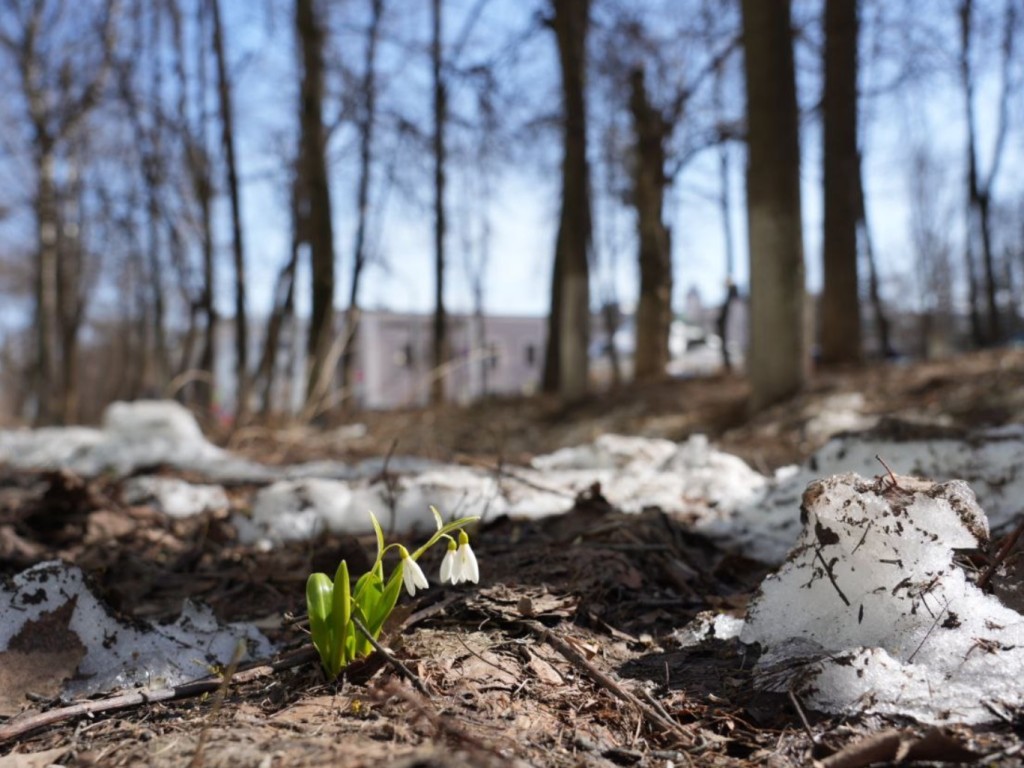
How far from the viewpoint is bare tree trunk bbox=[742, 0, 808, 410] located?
6.71m

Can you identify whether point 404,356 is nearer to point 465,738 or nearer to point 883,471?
point 883,471

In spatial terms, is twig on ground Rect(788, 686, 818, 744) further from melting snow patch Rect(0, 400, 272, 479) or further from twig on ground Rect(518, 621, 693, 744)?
melting snow patch Rect(0, 400, 272, 479)

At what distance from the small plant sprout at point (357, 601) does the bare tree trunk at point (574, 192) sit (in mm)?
7865

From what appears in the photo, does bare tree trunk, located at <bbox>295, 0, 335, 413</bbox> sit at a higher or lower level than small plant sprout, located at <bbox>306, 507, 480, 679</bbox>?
higher

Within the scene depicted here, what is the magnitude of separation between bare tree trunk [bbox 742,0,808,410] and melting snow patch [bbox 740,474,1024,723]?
5200mm

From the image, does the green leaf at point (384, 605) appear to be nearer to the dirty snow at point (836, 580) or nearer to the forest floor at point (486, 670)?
the forest floor at point (486, 670)

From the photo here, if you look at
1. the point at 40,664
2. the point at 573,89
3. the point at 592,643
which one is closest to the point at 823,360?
the point at 573,89

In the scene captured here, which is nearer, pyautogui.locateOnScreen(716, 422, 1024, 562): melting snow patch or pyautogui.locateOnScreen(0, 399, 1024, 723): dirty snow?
pyautogui.locateOnScreen(0, 399, 1024, 723): dirty snow

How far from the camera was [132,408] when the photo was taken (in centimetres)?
649

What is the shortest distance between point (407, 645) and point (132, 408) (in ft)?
17.9

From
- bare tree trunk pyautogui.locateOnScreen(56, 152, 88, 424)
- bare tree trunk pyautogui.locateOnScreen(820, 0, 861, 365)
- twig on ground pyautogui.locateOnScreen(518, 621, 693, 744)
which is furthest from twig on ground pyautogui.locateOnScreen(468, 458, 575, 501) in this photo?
bare tree trunk pyautogui.locateOnScreen(56, 152, 88, 424)

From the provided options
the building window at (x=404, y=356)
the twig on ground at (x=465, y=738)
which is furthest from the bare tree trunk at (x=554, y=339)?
the building window at (x=404, y=356)

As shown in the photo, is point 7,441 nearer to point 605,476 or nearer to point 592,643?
point 605,476

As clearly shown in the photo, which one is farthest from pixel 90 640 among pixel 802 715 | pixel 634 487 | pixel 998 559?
pixel 634 487
